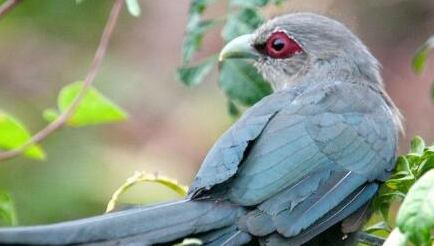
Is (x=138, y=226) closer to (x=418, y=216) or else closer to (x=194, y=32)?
(x=418, y=216)

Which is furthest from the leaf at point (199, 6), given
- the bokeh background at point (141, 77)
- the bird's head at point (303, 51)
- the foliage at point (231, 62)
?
the bokeh background at point (141, 77)

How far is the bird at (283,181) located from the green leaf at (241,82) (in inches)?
3.9

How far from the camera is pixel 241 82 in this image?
5453 mm

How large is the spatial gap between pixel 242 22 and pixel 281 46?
1166mm

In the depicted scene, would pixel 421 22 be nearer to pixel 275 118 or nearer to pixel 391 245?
pixel 275 118

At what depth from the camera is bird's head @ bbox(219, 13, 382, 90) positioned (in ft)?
20.2

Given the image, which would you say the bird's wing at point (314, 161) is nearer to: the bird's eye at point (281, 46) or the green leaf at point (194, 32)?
the green leaf at point (194, 32)

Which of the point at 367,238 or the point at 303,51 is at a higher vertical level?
the point at 303,51

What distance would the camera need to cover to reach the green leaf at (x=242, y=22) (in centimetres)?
526

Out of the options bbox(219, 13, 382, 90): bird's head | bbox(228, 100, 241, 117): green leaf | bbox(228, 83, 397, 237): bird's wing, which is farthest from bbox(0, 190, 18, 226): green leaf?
bbox(219, 13, 382, 90): bird's head

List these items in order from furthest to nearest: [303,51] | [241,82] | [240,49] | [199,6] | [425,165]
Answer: [303,51] → [240,49] → [241,82] → [199,6] → [425,165]

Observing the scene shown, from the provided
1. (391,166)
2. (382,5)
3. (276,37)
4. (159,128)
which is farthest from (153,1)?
(391,166)

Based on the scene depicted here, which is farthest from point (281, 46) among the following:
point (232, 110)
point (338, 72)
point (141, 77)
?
point (141, 77)

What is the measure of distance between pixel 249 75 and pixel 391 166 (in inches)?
37.6
